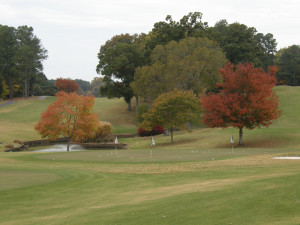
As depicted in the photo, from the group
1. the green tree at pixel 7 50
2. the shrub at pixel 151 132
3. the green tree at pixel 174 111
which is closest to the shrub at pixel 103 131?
the shrub at pixel 151 132

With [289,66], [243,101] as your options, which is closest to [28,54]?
[243,101]

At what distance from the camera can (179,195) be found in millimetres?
12859

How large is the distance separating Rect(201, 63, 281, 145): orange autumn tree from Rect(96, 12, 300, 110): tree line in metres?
11.1

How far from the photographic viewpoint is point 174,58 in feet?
208

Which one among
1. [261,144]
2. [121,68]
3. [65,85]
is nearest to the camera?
[261,144]

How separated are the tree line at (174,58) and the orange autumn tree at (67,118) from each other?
54.2ft

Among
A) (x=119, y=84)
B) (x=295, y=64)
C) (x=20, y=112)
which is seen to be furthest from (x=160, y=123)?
(x=295, y=64)

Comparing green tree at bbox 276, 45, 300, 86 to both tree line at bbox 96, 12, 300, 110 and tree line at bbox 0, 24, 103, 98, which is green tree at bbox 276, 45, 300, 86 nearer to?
tree line at bbox 96, 12, 300, 110

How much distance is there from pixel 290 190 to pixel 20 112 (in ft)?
269

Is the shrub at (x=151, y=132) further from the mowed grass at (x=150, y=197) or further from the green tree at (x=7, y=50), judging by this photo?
the green tree at (x=7, y=50)

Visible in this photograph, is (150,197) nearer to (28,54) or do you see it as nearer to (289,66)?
(28,54)

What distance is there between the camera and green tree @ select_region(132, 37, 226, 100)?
202 ft

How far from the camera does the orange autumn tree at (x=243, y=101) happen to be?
42.4 metres

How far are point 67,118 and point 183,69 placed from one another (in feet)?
70.8
